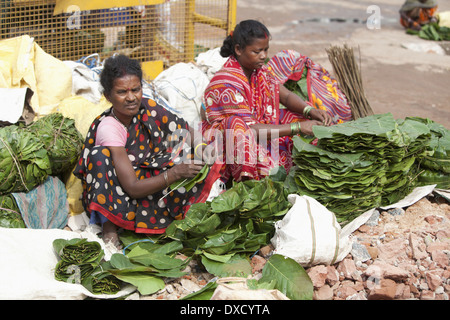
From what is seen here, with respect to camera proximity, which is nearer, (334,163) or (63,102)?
(334,163)

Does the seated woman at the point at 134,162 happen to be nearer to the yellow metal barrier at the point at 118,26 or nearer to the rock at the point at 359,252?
the rock at the point at 359,252

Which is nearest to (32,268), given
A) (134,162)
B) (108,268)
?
(108,268)

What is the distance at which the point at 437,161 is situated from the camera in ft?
11.0

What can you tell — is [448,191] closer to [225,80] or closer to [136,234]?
[225,80]

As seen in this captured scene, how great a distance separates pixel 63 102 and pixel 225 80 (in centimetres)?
126

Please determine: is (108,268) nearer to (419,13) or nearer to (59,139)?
(59,139)

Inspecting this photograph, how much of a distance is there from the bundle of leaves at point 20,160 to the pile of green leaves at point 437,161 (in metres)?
2.49

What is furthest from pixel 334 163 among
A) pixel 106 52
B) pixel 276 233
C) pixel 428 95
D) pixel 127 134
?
pixel 428 95

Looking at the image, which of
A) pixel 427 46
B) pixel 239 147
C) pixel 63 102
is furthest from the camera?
pixel 427 46

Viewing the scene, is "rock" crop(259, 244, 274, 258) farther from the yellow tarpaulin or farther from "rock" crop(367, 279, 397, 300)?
the yellow tarpaulin

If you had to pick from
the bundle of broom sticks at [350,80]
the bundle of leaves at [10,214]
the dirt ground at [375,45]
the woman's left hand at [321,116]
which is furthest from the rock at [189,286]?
the bundle of broom sticks at [350,80]

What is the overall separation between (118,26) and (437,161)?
300 cm

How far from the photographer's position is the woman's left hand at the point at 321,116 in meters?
3.59

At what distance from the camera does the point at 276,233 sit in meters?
2.86
